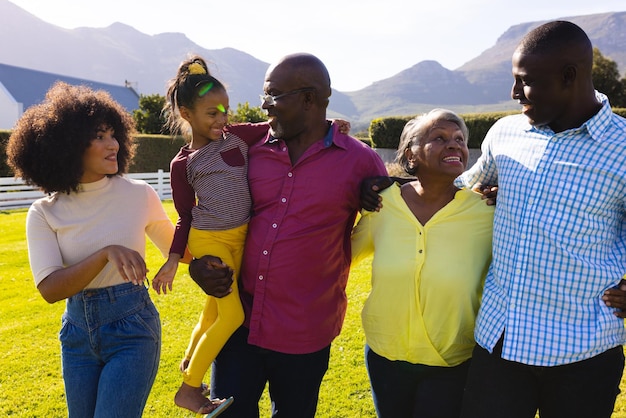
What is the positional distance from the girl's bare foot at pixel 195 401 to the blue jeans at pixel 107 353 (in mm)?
199

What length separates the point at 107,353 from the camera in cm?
257

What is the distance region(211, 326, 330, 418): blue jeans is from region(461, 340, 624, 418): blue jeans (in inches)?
32.0

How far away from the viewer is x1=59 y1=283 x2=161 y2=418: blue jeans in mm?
2480

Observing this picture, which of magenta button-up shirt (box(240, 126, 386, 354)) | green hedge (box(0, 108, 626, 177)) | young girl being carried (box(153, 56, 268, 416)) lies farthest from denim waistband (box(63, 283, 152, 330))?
green hedge (box(0, 108, 626, 177))

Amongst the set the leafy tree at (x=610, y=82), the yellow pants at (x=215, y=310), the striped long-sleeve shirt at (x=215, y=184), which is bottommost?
the yellow pants at (x=215, y=310)

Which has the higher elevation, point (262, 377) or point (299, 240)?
point (299, 240)

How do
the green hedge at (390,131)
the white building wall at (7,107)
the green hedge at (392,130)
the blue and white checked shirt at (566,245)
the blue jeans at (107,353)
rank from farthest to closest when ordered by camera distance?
1. the white building wall at (7,107)
2. the green hedge at (390,131)
3. the green hedge at (392,130)
4. the blue jeans at (107,353)
5. the blue and white checked shirt at (566,245)

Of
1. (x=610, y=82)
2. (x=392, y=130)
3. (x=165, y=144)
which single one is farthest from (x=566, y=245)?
(x=610, y=82)

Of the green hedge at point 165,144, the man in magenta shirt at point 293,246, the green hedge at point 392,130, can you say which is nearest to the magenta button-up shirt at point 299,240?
the man in magenta shirt at point 293,246

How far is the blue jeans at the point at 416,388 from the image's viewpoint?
2.51 meters

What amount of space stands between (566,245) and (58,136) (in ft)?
8.06

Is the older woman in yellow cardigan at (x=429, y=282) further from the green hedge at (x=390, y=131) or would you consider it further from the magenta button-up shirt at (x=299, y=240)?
the green hedge at (x=390, y=131)

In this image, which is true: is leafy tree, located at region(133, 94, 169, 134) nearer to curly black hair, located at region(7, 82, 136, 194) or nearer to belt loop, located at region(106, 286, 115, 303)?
curly black hair, located at region(7, 82, 136, 194)

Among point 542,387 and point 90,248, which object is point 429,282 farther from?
point 90,248
